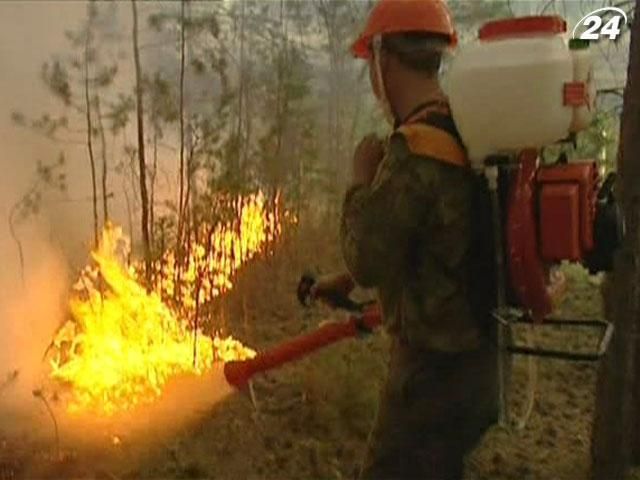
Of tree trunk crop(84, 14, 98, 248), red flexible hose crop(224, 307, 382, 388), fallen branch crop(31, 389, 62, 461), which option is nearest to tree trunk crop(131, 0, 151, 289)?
tree trunk crop(84, 14, 98, 248)

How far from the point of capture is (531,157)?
1.45 metres

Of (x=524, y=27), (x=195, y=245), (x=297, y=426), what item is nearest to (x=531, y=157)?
(x=524, y=27)

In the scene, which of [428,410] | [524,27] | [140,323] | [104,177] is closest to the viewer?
[524,27]

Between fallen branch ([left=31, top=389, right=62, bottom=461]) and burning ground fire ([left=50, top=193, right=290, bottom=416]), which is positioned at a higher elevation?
burning ground fire ([left=50, top=193, right=290, bottom=416])

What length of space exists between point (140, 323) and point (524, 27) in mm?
1325

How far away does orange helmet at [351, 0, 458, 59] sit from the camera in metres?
1.56

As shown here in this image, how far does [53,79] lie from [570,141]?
120 cm

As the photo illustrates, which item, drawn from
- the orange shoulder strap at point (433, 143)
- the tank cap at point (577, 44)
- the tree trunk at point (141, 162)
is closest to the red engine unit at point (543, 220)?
the orange shoulder strap at point (433, 143)

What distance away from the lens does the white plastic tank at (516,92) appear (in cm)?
146

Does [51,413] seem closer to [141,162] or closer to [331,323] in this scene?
[141,162]

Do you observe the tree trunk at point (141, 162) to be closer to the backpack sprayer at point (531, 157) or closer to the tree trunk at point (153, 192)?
the tree trunk at point (153, 192)

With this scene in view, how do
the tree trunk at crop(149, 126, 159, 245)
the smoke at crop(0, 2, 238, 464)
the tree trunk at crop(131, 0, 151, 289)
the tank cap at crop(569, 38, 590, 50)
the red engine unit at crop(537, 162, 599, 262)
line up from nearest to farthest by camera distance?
1. the red engine unit at crop(537, 162, 599, 262)
2. the tank cap at crop(569, 38, 590, 50)
3. the smoke at crop(0, 2, 238, 464)
4. the tree trunk at crop(131, 0, 151, 289)
5. the tree trunk at crop(149, 126, 159, 245)

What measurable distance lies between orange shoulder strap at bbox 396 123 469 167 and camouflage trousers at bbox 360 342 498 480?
33 centimetres

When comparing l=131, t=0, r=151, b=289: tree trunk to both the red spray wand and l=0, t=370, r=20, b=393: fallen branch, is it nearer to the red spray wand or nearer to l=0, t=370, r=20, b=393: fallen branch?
l=0, t=370, r=20, b=393: fallen branch
